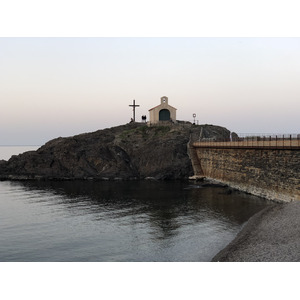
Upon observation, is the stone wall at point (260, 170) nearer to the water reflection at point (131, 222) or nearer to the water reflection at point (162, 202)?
the water reflection at point (162, 202)

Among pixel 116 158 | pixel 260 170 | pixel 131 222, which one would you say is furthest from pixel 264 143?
pixel 116 158

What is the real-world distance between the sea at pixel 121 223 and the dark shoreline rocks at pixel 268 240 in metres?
1.59

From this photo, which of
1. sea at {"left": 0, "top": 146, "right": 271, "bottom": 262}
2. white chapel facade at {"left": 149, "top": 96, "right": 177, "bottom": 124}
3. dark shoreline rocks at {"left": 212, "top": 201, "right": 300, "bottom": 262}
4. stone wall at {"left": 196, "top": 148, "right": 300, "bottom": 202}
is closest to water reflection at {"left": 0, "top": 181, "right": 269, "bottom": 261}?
sea at {"left": 0, "top": 146, "right": 271, "bottom": 262}

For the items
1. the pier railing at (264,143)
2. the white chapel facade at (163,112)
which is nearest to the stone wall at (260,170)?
the pier railing at (264,143)

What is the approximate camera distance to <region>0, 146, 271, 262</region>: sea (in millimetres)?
27703

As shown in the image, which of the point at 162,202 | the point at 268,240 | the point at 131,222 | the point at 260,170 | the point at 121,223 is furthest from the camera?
the point at 260,170

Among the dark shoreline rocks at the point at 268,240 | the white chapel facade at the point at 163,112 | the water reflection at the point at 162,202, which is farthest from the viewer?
the white chapel facade at the point at 163,112

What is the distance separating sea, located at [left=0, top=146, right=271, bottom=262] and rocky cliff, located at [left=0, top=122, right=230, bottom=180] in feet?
64.4

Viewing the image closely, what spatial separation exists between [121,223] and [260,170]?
82.2ft

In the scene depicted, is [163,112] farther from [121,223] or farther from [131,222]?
[121,223]

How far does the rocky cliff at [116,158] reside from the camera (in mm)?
84750

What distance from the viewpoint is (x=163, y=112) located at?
9912 centimetres

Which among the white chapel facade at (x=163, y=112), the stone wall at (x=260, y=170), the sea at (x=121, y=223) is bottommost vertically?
the sea at (x=121, y=223)

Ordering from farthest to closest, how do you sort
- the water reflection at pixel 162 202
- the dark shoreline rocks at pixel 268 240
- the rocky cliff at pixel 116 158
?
the rocky cliff at pixel 116 158 < the water reflection at pixel 162 202 < the dark shoreline rocks at pixel 268 240
